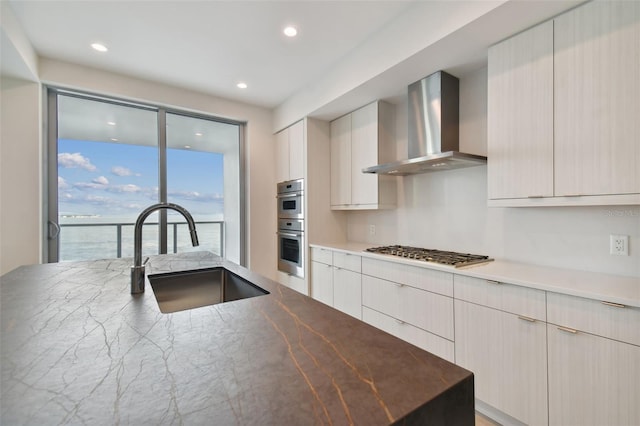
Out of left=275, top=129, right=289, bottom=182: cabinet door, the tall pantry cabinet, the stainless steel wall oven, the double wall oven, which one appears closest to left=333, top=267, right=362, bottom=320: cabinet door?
the tall pantry cabinet

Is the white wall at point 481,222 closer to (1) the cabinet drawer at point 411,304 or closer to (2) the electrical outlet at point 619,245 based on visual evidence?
(2) the electrical outlet at point 619,245

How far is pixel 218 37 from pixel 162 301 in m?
2.18

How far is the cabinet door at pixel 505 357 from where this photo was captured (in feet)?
4.82

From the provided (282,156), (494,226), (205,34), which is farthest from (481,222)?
(205,34)

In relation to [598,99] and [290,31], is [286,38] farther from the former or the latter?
[598,99]

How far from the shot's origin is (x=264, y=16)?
2.17 m

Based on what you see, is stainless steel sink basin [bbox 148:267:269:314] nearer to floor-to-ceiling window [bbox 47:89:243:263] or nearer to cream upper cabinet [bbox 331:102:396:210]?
cream upper cabinet [bbox 331:102:396:210]

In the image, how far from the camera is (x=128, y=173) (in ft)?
11.2

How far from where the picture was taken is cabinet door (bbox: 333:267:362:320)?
2.66 metres

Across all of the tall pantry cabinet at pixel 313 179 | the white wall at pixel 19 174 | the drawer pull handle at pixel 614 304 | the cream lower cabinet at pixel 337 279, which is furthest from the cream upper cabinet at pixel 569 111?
the white wall at pixel 19 174

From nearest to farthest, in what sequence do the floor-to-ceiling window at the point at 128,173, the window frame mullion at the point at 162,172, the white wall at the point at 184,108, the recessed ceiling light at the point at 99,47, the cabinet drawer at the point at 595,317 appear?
1. the cabinet drawer at the point at 595,317
2. the recessed ceiling light at the point at 99,47
3. the white wall at the point at 184,108
4. the floor-to-ceiling window at the point at 128,173
5. the window frame mullion at the point at 162,172

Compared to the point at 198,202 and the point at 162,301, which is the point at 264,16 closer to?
the point at 162,301

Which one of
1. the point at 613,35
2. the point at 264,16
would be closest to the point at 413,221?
the point at 613,35

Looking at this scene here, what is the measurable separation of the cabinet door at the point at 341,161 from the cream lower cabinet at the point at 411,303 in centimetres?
101
